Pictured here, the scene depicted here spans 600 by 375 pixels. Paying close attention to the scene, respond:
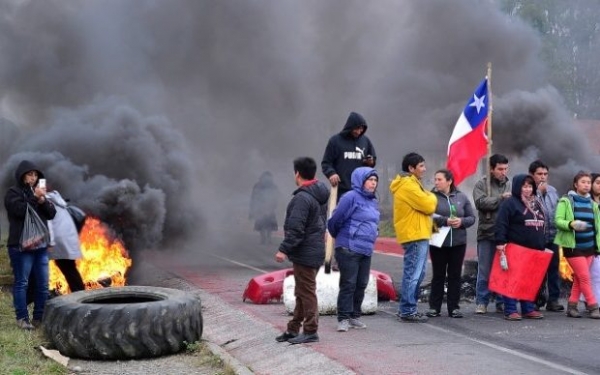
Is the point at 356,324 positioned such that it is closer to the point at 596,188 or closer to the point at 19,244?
the point at 596,188

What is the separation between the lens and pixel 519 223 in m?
7.13

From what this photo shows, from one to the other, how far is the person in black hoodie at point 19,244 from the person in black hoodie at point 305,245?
8.49 ft

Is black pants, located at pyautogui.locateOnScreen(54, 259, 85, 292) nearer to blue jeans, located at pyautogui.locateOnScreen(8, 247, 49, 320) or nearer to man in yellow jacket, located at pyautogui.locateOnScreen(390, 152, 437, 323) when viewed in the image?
blue jeans, located at pyautogui.locateOnScreen(8, 247, 49, 320)

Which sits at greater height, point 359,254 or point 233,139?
point 233,139

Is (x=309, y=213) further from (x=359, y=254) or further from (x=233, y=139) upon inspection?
(x=233, y=139)

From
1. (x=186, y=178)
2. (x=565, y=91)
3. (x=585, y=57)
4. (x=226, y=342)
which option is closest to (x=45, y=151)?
(x=186, y=178)

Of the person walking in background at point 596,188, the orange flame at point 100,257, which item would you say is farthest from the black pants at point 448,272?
the orange flame at point 100,257

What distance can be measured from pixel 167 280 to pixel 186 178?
3.55 metres

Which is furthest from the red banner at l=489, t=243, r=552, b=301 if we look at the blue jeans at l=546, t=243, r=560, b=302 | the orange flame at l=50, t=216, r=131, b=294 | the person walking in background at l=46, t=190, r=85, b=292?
the orange flame at l=50, t=216, r=131, b=294

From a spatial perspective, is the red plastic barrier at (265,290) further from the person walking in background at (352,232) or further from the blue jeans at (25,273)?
the blue jeans at (25,273)

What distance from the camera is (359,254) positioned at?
636 cm

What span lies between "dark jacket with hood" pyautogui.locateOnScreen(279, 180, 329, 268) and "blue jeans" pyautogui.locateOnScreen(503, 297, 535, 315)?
2.46 metres

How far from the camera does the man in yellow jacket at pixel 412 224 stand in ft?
22.5

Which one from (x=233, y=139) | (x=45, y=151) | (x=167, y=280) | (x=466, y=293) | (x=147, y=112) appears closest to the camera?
(x=466, y=293)
